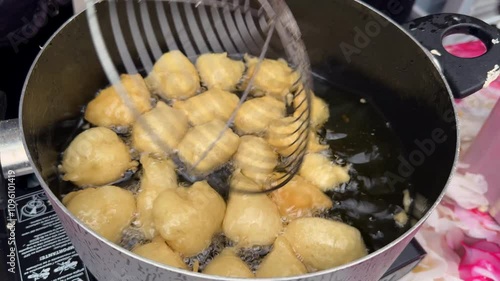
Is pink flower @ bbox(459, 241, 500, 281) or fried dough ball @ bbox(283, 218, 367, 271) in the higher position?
fried dough ball @ bbox(283, 218, 367, 271)

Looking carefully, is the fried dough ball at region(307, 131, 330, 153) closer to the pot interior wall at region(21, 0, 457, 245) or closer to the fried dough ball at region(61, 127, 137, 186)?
the pot interior wall at region(21, 0, 457, 245)

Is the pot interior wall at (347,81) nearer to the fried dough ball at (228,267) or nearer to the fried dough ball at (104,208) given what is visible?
the fried dough ball at (104,208)

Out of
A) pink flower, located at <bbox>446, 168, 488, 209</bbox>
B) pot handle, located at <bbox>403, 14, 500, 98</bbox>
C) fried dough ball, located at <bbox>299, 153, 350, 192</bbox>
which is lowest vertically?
pink flower, located at <bbox>446, 168, 488, 209</bbox>

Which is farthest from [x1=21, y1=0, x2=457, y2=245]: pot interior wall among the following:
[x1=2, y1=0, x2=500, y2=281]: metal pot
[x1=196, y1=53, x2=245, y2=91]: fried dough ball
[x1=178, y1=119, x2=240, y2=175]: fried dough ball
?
[x1=178, y1=119, x2=240, y2=175]: fried dough ball

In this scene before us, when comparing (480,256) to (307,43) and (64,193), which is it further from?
(64,193)

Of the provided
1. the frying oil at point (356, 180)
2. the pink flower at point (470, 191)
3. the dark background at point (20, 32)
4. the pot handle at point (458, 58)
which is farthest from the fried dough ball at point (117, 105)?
the pink flower at point (470, 191)

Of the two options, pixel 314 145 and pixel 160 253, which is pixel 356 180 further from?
pixel 160 253
